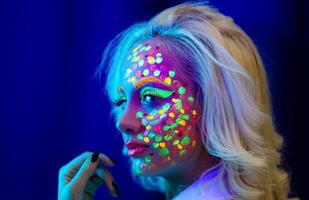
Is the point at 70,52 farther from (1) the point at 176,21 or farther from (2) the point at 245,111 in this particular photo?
(2) the point at 245,111

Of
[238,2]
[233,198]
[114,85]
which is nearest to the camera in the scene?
[233,198]

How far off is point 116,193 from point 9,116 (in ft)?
1.20

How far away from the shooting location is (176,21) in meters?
1.07

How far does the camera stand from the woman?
989mm

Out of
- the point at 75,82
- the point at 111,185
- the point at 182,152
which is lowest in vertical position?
the point at 111,185

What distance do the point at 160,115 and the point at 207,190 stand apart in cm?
18

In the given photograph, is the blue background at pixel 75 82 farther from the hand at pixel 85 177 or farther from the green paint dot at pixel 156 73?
the green paint dot at pixel 156 73

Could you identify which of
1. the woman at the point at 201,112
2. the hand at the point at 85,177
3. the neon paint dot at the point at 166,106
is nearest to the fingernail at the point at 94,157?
the hand at the point at 85,177

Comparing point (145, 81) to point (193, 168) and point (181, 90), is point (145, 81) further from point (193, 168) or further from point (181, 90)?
point (193, 168)

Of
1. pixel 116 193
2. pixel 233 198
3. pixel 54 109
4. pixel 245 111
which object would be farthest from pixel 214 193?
pixel 54 109

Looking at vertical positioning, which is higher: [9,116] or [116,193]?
[9,116]

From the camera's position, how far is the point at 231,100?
39.3 inches

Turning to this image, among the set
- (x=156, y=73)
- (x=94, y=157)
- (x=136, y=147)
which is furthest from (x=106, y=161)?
(x=156, y=73)

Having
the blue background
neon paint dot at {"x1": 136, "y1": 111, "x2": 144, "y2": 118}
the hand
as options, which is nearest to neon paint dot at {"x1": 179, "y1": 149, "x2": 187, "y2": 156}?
neon paint dot at {"x1": 136, "y1": 111, "x2": 144, "y2": 118}
